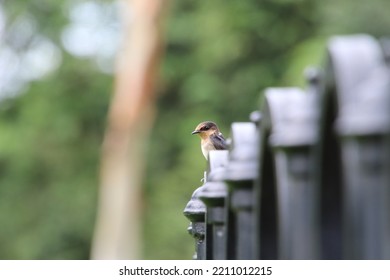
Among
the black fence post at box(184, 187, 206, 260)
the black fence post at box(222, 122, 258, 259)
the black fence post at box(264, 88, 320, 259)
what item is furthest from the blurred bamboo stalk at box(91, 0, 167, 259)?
the black fence post at box(264, 88, 320, 259)

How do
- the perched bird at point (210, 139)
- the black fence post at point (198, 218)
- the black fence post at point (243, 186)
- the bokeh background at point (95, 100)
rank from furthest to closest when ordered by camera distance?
the bokeh background at point (95, 100) < the perched bird at point (210, 139) < the black fence post at point (198, 218) < the black fence post at point (243, 186)

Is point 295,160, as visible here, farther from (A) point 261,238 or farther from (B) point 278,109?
(A) point 261,238

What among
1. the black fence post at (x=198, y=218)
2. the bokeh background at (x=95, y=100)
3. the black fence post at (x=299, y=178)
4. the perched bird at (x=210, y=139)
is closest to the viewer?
the black fence post at (x=299, y=178)

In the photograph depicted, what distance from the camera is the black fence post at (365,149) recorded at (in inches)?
72.4

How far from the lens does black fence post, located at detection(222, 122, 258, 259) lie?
2.66 meters

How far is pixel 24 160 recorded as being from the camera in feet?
81.6

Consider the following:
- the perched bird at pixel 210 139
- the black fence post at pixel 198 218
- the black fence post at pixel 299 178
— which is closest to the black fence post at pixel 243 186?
the black fence post at pixel 299 178

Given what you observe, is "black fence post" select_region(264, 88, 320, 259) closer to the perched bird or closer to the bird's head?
the perched bird

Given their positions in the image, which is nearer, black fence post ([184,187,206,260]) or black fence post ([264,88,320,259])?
black fence post ([264,88,320,259])

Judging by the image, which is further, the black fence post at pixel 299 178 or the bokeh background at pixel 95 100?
the bokeh background at pixel 95 100

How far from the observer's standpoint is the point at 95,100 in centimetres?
2469

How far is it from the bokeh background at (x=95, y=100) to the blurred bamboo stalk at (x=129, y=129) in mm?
1252

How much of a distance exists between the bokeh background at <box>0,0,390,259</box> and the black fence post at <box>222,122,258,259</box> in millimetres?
18512

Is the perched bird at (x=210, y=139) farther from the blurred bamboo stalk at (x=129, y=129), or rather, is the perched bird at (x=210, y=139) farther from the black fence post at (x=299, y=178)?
the blurred bamboo stalk at (x=129, y=129)
